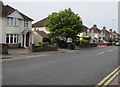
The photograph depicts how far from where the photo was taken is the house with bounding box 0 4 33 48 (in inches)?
1002

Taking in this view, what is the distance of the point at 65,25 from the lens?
30.1 m

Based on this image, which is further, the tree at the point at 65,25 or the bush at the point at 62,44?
the bush at the point at 62,44

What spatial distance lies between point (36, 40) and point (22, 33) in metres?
9.46

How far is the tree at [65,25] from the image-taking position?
29344 mm

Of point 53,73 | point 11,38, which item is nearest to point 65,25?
point 11,38

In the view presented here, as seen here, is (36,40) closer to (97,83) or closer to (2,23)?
(2,23)

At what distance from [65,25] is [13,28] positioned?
31.8ft

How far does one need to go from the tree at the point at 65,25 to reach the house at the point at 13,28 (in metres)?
4.83

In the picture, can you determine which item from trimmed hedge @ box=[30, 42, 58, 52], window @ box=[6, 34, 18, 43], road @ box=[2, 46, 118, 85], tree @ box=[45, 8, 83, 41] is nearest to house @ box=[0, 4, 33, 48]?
window @ box=[6, 34, 18, 43]

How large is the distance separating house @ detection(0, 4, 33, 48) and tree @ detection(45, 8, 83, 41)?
483 cm

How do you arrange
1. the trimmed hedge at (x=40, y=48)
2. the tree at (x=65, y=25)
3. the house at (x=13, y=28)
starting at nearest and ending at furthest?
1. the trimmed hedge at (x=40, y=48)
2. the house at (x=13, y=28)
3. the tree at (x=65, y=25)

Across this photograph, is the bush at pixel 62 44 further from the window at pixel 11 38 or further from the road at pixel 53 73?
the road at pixel 53 73

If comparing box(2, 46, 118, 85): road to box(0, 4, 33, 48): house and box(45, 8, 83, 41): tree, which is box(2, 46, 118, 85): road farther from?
box(45, 8, 83, 41): tree

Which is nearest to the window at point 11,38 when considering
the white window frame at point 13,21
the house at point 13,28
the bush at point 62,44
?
the house at point 13,28
